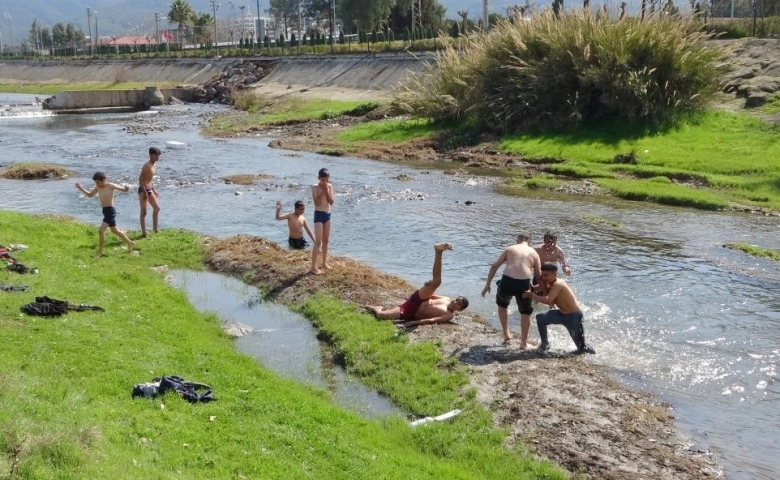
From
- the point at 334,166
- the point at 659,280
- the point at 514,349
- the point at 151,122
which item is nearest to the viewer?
the point at 514,349

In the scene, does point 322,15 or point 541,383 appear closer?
point 541,383

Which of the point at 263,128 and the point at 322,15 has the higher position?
the point at 322,15

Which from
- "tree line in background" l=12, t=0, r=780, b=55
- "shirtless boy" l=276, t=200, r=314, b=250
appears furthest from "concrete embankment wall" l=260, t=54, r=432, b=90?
"shirtless boy" l=276, t=200, r=314, b=250

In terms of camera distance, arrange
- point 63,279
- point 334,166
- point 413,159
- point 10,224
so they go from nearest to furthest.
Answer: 1. point 63,279
2. point 10,224
3. point 334,166
4. point 413,159

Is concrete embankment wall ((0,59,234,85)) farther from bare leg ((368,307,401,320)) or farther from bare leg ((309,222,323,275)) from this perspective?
bare leg ((368,307,401,320))

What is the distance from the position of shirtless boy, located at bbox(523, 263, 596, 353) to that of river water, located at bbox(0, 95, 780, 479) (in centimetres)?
44

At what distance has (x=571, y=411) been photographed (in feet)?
34.3

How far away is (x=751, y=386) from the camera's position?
38.1ft

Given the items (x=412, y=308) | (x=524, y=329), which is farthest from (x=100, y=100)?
(x=524, y=329)

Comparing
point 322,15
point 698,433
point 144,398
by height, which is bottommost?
point 698,433

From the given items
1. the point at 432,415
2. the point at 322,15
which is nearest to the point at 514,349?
the point at 432,415

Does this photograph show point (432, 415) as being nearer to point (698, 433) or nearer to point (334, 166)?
point (698, 433)

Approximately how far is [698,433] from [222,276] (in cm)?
1094

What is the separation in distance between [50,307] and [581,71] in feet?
99.4
